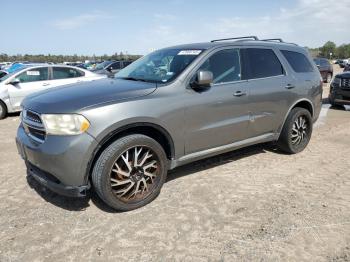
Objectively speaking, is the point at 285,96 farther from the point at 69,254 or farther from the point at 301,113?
the point at 69,254

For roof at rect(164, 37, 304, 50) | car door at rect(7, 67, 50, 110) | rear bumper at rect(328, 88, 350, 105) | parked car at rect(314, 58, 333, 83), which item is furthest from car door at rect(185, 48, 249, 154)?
parked car at rect(314, 58, 333, 83)

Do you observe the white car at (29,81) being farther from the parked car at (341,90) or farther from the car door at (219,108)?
the parked car at (341,90)

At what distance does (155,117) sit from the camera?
3.73 m

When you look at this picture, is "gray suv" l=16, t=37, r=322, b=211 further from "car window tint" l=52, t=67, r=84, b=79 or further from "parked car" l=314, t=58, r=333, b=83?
"parked car" l=314, t=58, r=333, b=83

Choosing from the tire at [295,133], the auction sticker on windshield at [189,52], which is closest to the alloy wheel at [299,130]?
the tire at [295,133]

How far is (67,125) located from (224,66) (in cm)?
223

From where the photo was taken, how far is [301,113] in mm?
5598

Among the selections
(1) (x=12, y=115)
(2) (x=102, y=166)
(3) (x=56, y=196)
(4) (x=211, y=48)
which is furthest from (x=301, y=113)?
(1) (x=12, y=115)

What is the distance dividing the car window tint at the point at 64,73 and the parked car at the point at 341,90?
780 cm

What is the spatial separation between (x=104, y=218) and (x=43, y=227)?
60cm

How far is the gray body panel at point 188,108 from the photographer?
11.2 feet

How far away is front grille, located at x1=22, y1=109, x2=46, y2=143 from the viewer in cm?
351

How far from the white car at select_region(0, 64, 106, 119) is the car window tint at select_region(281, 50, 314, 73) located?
5819mm

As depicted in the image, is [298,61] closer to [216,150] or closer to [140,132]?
[216,150]
